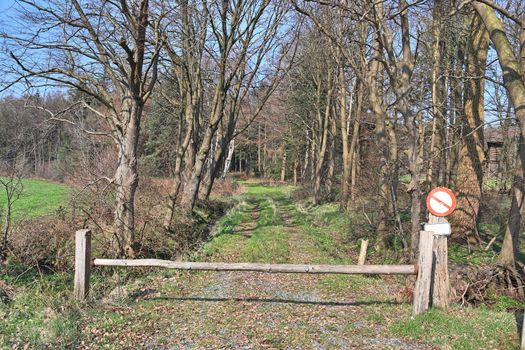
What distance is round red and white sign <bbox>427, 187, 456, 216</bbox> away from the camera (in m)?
6.26

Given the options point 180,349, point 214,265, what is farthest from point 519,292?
point 180,349

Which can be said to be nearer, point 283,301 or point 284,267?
point 284,267

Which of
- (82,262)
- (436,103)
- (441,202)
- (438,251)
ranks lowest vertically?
(82,262)

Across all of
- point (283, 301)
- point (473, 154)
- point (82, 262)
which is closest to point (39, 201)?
point (82, 262)

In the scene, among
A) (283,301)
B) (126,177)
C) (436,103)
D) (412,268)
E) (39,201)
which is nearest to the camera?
(412,268)

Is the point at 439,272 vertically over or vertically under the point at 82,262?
over

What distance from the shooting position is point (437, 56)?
15.7 metres

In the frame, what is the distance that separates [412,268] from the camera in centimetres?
645

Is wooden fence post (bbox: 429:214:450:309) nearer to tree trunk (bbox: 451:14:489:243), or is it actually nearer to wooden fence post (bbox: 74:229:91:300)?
wooden fence post (bbox: 74:229:91:300)

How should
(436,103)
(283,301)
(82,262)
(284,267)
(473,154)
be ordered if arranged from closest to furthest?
(82,262) < (284,267) < (283,301) < (473,154) < (436,103)

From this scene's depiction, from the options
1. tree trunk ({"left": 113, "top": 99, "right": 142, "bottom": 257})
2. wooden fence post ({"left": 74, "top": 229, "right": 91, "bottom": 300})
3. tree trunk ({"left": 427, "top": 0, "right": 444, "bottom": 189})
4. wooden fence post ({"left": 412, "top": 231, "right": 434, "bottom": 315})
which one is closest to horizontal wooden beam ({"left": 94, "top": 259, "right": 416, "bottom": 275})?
wooden fence post ({"left": 412, "top": 231, "right": 434, "bottom": 315})

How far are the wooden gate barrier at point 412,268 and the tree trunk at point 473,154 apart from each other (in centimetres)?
659

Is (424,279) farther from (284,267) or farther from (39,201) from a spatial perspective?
(39,201)

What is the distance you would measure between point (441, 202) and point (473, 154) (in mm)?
7086
